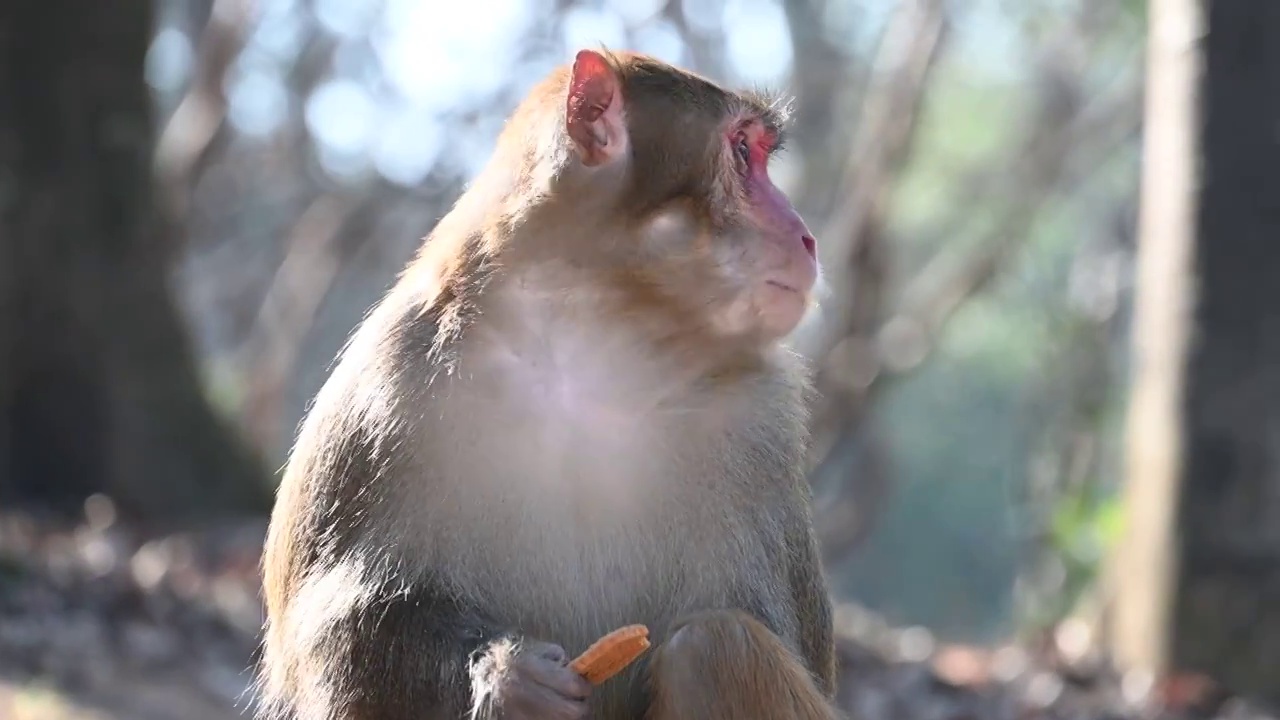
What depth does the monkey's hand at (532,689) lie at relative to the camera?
2605mm

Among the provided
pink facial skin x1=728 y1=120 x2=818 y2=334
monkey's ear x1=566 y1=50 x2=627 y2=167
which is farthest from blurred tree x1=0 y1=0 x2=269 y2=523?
pink facial skin x1=728 y1=120 x2=818 y2=334

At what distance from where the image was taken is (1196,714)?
5.39 metres

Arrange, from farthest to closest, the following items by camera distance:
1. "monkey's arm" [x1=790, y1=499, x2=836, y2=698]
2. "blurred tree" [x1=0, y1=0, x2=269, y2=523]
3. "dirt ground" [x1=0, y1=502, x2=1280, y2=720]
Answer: "blurred tree" [x1=0, y1=0, x2=269, y2=523]
"dirt ground" [x1=0, y1=502, x2=1280, y2=720]
"monkey's arm" [x1=790, y1=499, x2=836, y2=698]

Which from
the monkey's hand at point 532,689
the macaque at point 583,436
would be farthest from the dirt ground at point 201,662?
the monkey's hand at point 532,689

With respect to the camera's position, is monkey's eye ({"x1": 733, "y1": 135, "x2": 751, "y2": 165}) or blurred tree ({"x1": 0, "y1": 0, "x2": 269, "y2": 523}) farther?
blurred tree ({"x1": 0, "y1": 0, "x2": 269, "y2": 523})

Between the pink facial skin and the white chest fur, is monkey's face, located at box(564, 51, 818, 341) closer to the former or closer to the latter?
the pink facial skin

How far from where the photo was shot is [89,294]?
8.80m

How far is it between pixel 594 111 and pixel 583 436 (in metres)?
0.57

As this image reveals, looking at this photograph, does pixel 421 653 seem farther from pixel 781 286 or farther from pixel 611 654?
pixel 781 286

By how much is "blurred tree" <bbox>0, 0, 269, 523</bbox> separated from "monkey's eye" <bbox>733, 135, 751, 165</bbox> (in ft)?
20.8

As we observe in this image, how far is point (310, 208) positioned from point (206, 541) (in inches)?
311

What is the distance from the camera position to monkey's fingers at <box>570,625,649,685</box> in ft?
8.57

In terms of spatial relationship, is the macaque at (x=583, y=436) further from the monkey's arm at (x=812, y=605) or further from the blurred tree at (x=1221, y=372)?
the blurred tree at (x=1221, y=372)

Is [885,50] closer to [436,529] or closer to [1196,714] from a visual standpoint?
[1196,714]
